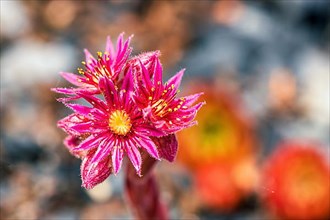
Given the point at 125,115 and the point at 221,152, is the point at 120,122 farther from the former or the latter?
the point at 221,152

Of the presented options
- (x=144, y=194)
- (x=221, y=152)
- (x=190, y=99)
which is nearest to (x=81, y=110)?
(x=190, y=99)

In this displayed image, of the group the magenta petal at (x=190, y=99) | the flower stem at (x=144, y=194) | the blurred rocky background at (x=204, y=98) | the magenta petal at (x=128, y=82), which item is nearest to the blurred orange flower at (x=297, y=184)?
the blurred rocky background at (x=204, y=98)

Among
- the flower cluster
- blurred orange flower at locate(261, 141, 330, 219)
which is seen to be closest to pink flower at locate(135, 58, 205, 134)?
the flower cluster

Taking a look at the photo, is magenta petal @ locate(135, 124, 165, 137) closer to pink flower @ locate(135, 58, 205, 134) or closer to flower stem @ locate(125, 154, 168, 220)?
pink flower @ locate(135, 58, 205, 134)

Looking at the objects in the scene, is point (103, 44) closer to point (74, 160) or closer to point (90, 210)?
point (74, 160)

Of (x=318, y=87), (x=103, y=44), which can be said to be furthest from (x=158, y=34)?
(x=318, y=87)

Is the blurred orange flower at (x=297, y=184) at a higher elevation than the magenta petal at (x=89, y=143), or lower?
higher

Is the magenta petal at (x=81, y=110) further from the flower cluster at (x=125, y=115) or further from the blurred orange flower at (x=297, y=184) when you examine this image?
the blurred orange flower at (x=297, y=184)
